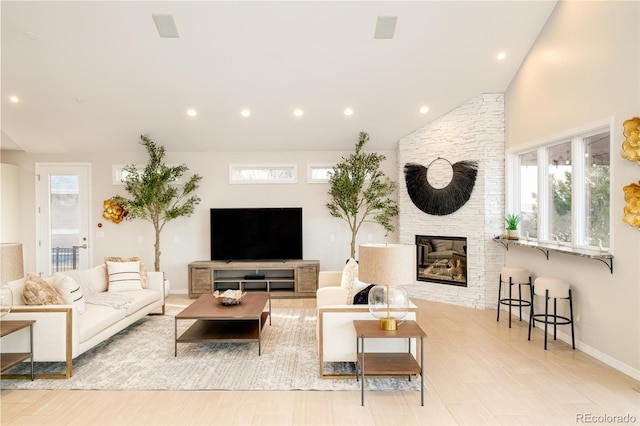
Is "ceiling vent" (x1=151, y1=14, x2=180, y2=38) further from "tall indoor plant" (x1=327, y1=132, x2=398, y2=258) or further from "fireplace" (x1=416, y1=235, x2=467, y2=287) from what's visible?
"fireplace" (x1=416, y1=235, x2=467, y2=287)

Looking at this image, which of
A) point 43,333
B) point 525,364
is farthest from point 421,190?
point 43,333

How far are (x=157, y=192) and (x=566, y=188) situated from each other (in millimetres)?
6157

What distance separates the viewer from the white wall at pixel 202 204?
6906mm

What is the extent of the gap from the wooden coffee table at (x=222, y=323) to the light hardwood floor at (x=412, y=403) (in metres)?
0.75

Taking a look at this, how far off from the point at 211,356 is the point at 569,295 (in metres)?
3.92

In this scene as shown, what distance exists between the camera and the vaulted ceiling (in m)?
3.98

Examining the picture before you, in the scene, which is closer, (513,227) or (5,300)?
(5,300)

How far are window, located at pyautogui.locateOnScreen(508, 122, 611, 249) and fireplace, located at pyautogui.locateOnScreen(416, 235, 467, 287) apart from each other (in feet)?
3.15

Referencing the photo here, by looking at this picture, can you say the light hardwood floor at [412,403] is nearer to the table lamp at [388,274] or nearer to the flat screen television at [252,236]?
the table lamp at [388,274]

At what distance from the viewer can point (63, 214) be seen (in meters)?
6.90

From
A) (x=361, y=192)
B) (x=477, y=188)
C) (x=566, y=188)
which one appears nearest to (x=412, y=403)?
(x=566, y=188)

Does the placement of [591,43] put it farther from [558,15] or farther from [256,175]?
[256,175]

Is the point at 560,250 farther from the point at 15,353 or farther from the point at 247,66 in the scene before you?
the point at 15,353

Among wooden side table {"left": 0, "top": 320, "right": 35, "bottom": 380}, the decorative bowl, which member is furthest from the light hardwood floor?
the decorative bowl
